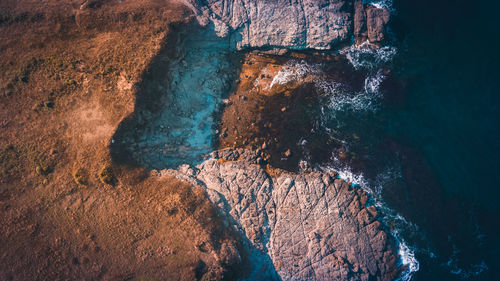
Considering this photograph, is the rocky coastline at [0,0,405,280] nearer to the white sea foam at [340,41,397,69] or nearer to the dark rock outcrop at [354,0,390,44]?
the dark rock outcrop at [354,0,390,44]

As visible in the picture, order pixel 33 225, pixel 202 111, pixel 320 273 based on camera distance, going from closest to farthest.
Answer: pixel 33 225, pixel 320 273, pixel 202 111

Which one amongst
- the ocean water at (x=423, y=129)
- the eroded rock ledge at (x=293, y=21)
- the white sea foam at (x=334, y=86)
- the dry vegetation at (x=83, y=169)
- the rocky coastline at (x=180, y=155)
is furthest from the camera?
the white sea foam at (x=334, y=86)

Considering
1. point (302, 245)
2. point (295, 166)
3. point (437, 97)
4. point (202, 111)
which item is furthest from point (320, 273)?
point (437, 97)

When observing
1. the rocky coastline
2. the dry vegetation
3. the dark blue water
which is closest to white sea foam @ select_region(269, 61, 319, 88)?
the rocky coastline

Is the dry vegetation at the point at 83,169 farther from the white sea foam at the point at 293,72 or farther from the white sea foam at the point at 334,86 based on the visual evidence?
the white sea foam at the point at 334,86

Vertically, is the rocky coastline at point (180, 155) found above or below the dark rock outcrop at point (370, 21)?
below

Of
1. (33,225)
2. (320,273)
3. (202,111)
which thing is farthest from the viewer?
(202,111)

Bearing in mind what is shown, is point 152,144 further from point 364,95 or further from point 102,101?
point 364,95

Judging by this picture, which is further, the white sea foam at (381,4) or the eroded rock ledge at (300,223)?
the white sea foam at (381,4)

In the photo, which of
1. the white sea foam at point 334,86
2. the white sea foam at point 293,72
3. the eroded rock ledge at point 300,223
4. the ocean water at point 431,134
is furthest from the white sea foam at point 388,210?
the white sea foam at point 293,72
